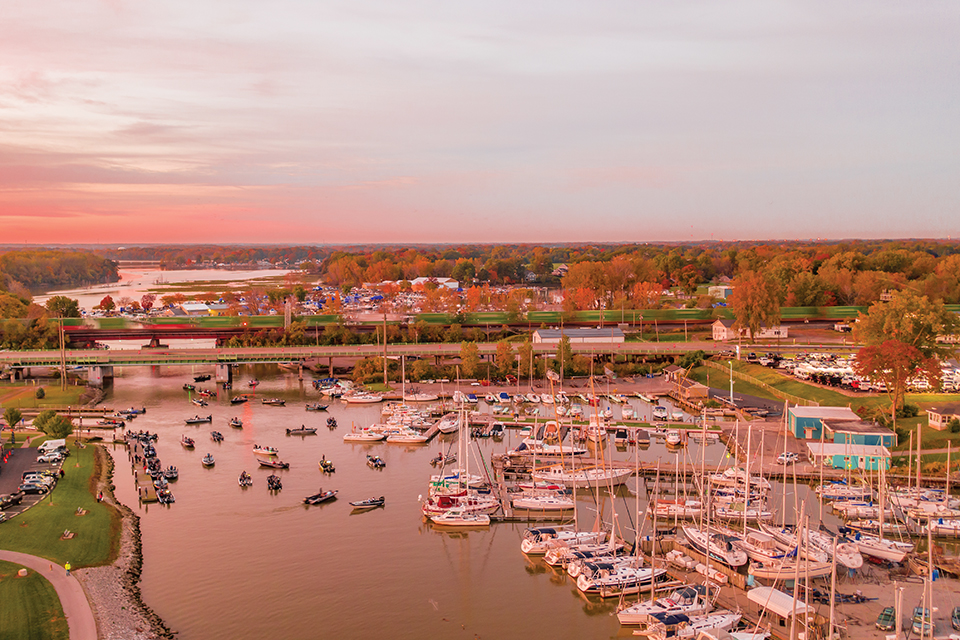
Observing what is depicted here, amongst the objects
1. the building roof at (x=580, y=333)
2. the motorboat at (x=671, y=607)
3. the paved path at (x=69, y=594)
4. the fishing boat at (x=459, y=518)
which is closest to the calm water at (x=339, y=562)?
the fishing boat at (x=459, y=518)

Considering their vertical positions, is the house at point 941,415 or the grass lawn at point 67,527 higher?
the house at point 941,415

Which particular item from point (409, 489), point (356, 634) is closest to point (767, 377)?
point (409, 489)

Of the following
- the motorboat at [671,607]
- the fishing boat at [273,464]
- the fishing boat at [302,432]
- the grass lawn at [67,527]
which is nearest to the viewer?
the motorboat at [671,607]

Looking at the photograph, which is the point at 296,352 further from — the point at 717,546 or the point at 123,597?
the point at 717,546

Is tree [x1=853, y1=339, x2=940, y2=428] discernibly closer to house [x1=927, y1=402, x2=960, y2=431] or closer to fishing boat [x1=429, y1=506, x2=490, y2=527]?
house [x1=927, y1=402, x2=960, y2=431]

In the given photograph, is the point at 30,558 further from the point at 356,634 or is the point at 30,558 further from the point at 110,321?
the point at 110,321

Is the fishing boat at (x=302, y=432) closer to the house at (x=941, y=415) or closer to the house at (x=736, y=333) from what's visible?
the house at (x=941, y=415)

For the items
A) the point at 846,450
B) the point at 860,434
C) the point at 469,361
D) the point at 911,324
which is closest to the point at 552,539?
the point at 846,450
